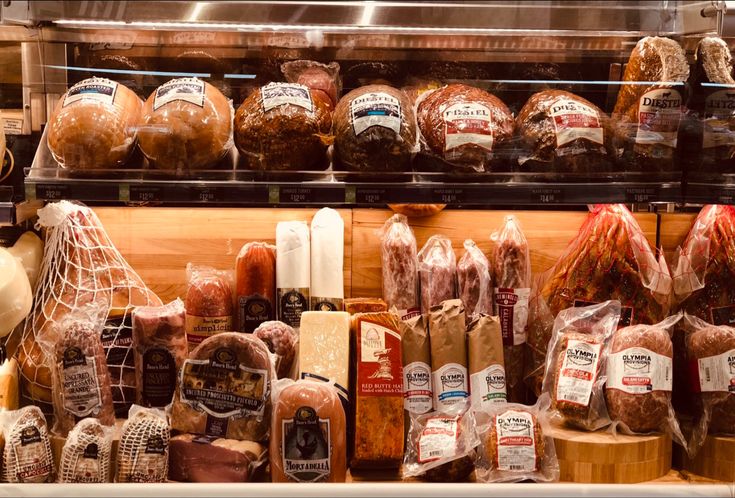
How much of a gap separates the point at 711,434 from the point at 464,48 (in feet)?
4.16

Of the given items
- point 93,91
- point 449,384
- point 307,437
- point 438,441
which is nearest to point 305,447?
point 307,437

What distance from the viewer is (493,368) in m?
2.30

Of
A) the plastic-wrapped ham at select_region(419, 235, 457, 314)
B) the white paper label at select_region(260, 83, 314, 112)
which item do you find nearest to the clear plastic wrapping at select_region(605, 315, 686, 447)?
the plastic-wrapped ham at select_region(419, 235, 457, 314)

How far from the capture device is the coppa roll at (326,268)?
2.49 meters

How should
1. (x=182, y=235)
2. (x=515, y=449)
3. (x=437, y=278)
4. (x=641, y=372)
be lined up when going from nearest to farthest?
(x=515, y=449) → (x=641, y=372) → (x=437, y=278) → (x=182, y=235)

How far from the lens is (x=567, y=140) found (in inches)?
82.7

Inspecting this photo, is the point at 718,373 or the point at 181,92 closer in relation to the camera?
the point at 181,92

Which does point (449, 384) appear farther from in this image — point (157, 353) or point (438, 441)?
point (157, 353)

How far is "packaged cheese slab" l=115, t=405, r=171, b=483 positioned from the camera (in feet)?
6.51

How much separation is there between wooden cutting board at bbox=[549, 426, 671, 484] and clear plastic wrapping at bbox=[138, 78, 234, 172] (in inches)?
46.0

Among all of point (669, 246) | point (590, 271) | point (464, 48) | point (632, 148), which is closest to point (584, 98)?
point (632, 148)

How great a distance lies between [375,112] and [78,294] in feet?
3.40

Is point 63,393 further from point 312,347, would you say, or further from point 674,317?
point 674,317

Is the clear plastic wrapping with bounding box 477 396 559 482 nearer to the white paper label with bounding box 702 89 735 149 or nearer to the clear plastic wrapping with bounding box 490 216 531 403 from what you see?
the clear plastic wrapping with bounding box 490 216 531 403
